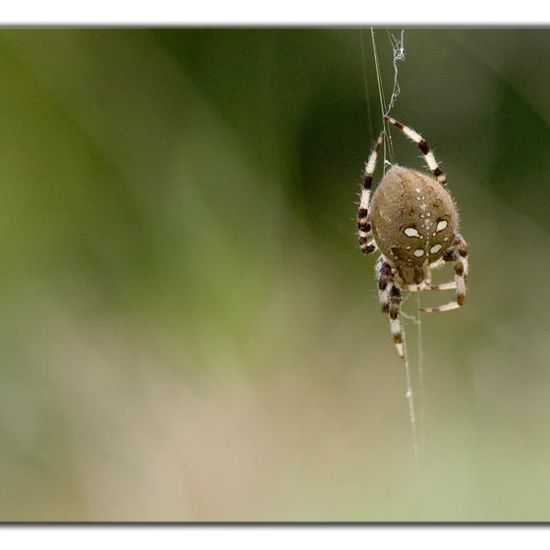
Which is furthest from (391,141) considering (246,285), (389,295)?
(246,285)

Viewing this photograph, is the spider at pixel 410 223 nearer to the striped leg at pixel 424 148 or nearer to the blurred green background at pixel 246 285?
the striped leg at pixel 424 148

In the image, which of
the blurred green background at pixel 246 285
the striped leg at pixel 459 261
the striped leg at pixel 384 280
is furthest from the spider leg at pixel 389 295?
the blurred green background at pixel 246 285

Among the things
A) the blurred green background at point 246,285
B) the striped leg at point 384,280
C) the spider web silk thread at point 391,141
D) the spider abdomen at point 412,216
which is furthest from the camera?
the blurred green background at point 246,285

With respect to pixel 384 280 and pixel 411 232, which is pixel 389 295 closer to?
pixel 384 280

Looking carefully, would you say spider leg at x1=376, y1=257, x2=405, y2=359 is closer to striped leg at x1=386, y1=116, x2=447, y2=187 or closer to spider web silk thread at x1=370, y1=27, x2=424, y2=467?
spider web silk thread at x1=370, y1=27, x2=424, y2=467

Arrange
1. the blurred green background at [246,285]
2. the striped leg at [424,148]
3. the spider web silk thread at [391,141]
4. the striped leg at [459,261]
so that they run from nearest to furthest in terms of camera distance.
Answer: the striped leg at [424,148] < the striped leg at [459,261] < the spider web silk thread at [391,141] < the blurred green background at [246,285]

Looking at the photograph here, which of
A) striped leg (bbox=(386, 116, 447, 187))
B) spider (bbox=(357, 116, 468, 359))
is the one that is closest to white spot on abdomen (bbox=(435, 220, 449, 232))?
spider (bbox=(357, 116, 468, 359))
